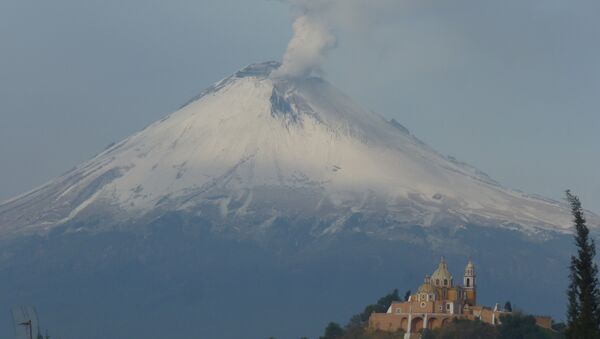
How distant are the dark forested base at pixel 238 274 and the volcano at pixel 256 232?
0.60 feet

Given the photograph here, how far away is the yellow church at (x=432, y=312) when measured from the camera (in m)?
79.9

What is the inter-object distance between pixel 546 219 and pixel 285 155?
2855 cm

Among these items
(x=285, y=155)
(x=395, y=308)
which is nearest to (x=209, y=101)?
(x=285, y=155)

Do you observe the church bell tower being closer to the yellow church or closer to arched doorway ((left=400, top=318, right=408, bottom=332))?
the yellow church

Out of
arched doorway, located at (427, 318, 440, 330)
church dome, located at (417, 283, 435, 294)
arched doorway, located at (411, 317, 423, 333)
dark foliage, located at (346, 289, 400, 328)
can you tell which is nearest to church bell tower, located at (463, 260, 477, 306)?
church dome, located at (417, 283, 435, 294)

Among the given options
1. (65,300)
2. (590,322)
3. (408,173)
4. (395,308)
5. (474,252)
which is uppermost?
(408,173)

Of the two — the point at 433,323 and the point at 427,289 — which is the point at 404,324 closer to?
the point at 433,323

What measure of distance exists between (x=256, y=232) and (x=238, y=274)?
5.17m

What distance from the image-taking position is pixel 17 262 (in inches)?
6732

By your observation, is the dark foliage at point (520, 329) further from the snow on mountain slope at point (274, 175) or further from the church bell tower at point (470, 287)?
the snow on mountain slope at point (274, 175)

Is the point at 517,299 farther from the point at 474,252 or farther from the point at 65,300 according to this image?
the point at 65,300

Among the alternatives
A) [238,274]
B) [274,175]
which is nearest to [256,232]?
[238,274]

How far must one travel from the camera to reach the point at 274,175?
176 metres

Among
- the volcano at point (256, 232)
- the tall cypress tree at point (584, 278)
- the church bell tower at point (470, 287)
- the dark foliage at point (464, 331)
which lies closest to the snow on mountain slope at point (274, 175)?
the volcano at point (256, 232)
